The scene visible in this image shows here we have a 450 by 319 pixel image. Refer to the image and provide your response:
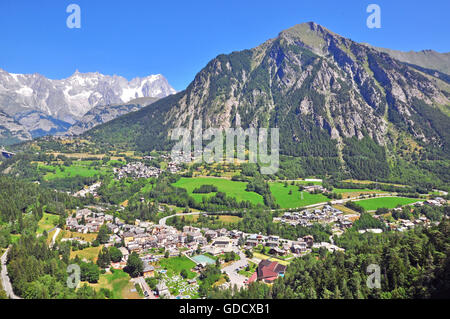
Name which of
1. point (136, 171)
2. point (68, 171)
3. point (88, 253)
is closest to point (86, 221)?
point (88, 253)

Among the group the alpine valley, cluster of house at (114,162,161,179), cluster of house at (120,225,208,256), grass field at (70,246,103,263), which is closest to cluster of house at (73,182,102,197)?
the alpine valley

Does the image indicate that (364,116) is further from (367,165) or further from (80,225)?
(80,225)

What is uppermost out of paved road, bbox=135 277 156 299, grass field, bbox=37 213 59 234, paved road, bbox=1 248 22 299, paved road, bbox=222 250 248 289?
grass field, bbox=37 213 59 234

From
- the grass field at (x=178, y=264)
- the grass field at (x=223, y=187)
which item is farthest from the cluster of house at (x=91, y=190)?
the grass field at (x=178, y=264)

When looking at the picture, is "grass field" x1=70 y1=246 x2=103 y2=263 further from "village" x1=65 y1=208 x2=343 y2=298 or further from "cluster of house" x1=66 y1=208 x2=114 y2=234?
"cluster of house" x1=66 y1=208 x2=114 y2=234

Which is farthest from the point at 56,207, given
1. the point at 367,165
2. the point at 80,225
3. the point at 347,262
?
the point at 367,165

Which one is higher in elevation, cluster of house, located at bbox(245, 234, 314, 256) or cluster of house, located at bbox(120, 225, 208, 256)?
cluster of house, located at bbox(120, 225, 208, 256)
